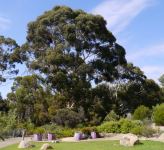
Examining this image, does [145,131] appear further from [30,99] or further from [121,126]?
[30,99]

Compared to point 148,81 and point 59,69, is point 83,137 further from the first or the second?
point 148,81

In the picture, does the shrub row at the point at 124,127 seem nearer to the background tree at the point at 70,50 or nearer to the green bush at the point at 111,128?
the green bush at the point at 111,128

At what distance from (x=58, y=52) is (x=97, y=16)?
5918 millimetres

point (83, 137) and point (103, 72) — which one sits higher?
point (103, 72)

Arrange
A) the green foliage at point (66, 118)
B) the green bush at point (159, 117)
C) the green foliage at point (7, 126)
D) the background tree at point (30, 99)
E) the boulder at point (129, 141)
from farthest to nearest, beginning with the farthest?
the background tree at point (30, 99), the green foliage at point (66, 118), the green foliage at point (7, 126), the green bush at point (159, 117), the boulder at point (129, 141)

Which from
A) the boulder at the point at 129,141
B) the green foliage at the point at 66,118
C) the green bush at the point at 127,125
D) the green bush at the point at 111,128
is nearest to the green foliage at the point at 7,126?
the green foliage at the point at 66,118

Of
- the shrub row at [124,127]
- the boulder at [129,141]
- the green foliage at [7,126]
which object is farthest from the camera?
the green foliage at [7,126]

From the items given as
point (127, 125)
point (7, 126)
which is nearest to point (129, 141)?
point (127, 125)

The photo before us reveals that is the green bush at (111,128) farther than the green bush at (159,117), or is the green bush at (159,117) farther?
the green bush at (159,117)

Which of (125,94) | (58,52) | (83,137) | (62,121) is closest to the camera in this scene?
(83,137)

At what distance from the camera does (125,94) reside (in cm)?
5491

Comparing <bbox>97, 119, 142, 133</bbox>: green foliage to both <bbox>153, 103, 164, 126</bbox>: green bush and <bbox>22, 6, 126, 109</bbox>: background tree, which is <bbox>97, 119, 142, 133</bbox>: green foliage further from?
<bbox>22, 6, 126, 109</bbox>: background tree

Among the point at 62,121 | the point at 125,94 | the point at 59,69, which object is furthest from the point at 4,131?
the point at 125,94

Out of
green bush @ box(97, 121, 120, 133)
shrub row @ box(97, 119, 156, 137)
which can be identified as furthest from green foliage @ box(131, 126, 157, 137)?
green bush @ box(97, 121, 120, 133)
